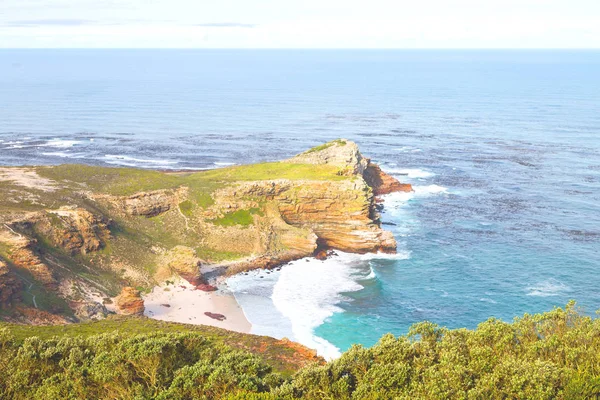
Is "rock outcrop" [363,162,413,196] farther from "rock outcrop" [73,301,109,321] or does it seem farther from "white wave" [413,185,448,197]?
"rock outcrop" [73,301,109,321]

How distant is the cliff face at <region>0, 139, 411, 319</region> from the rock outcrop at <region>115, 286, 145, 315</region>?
104mm

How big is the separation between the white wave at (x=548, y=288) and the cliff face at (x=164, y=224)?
19102 millimetres

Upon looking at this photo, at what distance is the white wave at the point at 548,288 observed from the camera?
63938 millimetres

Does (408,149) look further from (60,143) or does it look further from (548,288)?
(60,143)

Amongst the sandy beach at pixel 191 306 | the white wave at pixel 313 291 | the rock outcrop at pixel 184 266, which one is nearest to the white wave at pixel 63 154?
the rock outcrop at pixel 184 266

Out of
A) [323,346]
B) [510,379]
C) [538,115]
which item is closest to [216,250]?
[323,346]

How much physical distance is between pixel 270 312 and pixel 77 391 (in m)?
33.1

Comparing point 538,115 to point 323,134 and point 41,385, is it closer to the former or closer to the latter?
point 323,134

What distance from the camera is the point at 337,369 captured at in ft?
105

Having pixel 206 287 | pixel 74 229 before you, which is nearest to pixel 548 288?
pixel 206 287

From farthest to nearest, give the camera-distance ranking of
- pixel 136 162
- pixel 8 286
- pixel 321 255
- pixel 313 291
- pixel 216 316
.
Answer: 1. pixel 136 162
2. pixel 321 255
3. pixel 313 291
4. pixel 216 316
5. pixel 8 286

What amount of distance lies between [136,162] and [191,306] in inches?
2886

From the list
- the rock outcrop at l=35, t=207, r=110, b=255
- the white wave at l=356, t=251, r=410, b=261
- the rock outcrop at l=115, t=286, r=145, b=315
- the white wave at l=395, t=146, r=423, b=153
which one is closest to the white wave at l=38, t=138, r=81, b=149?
the rock outcrop at l=35, t=207, r=110, b=255

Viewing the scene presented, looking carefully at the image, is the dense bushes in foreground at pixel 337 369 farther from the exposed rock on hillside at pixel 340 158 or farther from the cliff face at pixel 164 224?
the exposed rock on hillside at pixel 340 158
